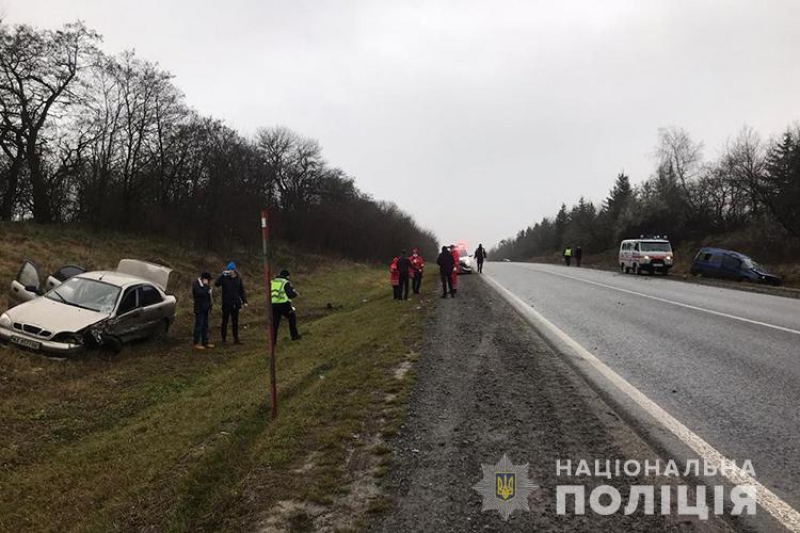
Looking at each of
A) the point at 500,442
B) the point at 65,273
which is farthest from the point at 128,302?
the point at 500,442

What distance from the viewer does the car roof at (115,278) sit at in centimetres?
1119

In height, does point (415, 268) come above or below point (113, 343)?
above

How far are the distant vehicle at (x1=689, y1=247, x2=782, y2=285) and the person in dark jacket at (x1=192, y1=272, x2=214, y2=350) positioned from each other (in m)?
24.2

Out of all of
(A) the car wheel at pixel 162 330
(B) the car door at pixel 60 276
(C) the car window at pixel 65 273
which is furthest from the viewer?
(C) the car window at pixel 65 273

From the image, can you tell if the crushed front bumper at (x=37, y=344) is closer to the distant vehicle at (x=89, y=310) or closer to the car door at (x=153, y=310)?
the distant vehicle at (x=89, y=310)

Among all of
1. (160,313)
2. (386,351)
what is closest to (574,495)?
(386,351)

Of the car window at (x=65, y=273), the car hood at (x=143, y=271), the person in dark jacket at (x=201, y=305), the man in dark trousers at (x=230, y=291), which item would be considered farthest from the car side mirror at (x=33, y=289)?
the man in dark trousers at (x=230, y=291)

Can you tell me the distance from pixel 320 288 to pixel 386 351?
2122 centimetres

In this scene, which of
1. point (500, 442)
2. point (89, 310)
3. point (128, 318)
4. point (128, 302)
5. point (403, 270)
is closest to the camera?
point (500, 442)

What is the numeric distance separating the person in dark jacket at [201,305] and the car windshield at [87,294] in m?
1.62

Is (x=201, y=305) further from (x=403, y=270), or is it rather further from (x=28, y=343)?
(x=403, y=270)

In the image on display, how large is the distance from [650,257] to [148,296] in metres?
25.5

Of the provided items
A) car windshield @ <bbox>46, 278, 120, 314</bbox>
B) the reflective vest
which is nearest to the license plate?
car windshield @ <bbox>46, 278, 120, 314</bbox>

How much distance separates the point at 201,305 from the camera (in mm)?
11711
